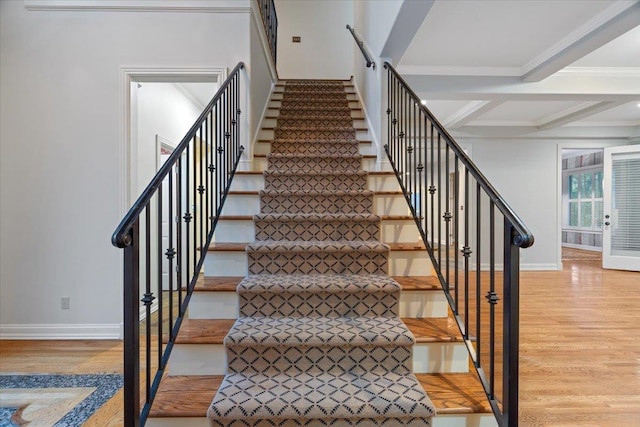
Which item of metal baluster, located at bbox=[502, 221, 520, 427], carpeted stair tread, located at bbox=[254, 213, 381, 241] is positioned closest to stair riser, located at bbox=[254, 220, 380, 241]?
carpeted stair tread, located at bbox=[254, 213, 381, 241]

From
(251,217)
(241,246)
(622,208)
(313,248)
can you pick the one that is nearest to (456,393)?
(313,248)

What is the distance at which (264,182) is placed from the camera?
2.74 m

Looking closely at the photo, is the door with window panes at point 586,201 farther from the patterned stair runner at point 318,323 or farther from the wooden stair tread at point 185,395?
the wooden stair tread at point 185,395

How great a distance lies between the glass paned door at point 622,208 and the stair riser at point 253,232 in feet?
19.1

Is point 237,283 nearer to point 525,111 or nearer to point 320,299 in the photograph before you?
point 320,299

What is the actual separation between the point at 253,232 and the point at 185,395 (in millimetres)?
1099

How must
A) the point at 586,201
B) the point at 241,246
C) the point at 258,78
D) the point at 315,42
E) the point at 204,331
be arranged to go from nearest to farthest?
the point at 204,331 → the point at 241,246 → the point at 258,78 → the point at 315,42 → the point at 586,201

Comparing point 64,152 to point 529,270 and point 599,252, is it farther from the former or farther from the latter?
point 599,252

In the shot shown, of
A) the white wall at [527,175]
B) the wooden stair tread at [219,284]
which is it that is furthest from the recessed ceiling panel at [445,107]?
the wooden stair tread at [219,284]

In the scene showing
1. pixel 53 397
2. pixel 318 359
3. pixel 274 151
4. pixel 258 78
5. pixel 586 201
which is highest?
pixel 258 78

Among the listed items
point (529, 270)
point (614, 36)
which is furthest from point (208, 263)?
point (529, 270)

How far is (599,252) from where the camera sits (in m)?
8.50

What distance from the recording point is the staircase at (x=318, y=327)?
53.6 inches

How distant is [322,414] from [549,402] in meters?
1.49
